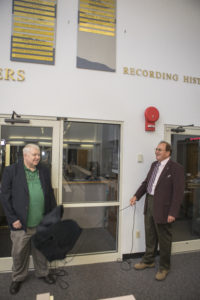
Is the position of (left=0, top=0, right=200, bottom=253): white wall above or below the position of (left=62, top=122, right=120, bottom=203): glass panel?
above

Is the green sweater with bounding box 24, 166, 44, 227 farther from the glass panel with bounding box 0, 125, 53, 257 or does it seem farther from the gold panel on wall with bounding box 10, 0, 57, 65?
the gold panel on wall with bounding box 10, 0, 57, 65

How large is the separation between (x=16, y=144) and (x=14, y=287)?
1.70 meters

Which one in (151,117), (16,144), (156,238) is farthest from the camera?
(151,117)

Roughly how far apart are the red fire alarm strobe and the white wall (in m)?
0.09

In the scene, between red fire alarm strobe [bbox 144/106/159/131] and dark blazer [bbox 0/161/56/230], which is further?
red fire alarm strobe [bbox 144/106/159/131]

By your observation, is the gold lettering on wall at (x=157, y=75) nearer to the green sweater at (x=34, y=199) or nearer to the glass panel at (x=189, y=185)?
the glass panel at (x=189, y=185)

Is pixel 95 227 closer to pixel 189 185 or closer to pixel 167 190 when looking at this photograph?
pixel 167 190

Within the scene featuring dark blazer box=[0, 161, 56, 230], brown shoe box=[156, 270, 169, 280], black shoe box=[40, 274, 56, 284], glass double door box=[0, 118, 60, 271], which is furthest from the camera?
glass double door box=[0, 118, 60, 271]

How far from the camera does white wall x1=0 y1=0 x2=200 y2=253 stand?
8.89 ft

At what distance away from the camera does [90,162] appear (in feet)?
9.98

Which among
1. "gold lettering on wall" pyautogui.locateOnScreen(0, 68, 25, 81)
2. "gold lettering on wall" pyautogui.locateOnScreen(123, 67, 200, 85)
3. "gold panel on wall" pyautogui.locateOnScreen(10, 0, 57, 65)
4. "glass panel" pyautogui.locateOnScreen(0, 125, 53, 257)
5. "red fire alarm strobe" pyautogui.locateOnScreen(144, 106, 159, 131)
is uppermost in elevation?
"gold panel on wall" pyautogui.locateOnScreen(10, 0, 57, 65)

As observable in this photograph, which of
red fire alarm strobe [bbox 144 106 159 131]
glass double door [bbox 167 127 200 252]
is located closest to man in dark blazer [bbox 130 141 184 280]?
red fire alarm strobe [bbox 144 106 159 131]

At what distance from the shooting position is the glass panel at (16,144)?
270 centimetres

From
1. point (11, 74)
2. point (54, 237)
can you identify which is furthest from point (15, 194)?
point (11, 74)
